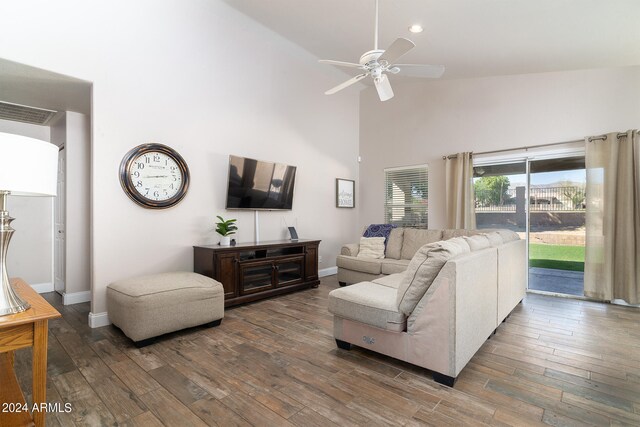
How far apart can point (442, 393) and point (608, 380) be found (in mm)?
1218

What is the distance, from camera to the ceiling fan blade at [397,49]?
222 cm

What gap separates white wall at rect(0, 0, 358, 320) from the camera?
2.97m

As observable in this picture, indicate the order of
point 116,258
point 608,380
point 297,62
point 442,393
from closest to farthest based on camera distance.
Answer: point 442,393, point 608,380, point 116,258, point 297,62

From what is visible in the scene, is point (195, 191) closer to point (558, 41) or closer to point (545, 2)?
point (545, 2)

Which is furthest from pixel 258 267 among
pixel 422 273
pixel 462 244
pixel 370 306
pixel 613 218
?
pixel 613 218

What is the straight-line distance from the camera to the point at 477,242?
2.61 metres

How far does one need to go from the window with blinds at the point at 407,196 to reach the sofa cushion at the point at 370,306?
3.36m

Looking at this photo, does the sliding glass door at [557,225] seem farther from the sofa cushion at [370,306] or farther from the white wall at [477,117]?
the sofa cushion at [370,306]

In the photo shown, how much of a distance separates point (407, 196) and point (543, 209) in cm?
214

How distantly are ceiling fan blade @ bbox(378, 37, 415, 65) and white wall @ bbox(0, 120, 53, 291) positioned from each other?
4.85m

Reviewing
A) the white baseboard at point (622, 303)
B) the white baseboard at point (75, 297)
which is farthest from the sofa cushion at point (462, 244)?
the white baseboard at point (75, 297)

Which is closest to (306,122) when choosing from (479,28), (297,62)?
(297,62)

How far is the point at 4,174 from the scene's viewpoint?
1.25m

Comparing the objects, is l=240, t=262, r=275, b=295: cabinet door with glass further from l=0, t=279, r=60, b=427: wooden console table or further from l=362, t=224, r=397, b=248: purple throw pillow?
l=0, t=279, r=60, b=427: wooden console table
